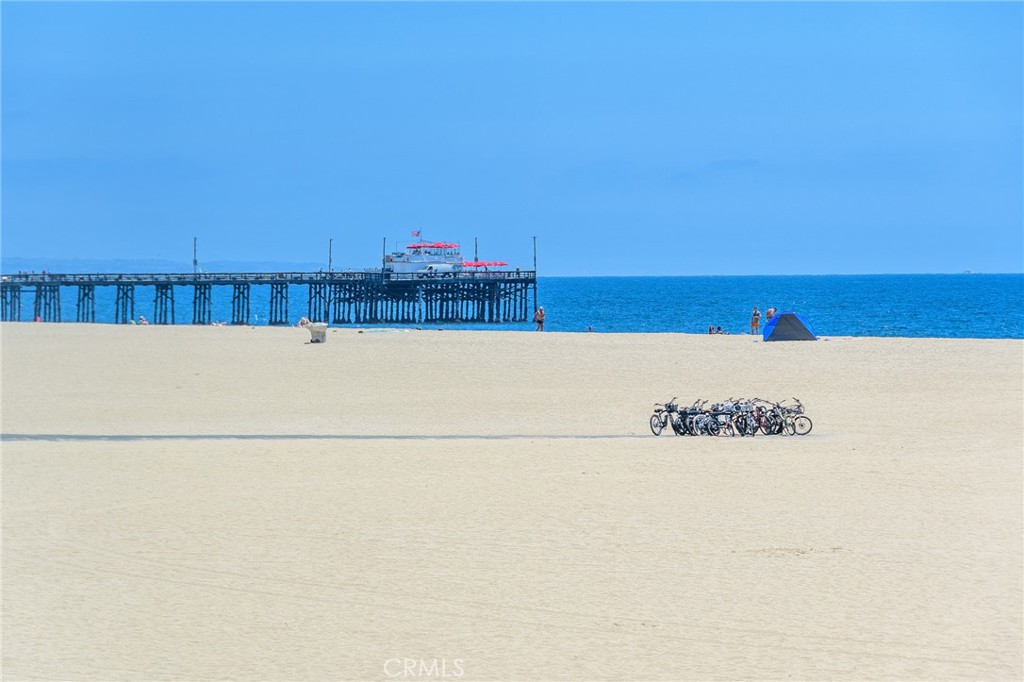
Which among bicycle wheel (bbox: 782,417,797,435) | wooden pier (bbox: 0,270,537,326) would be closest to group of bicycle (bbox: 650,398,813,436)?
bicycle wheel (bbox: 782,417,797,435)

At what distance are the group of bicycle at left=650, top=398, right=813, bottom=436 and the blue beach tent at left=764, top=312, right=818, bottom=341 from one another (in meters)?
16.0

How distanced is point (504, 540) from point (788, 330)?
985 inches

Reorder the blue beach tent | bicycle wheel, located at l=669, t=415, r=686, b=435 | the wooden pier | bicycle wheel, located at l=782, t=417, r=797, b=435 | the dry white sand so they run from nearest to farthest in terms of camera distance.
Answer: the dry white sand → bicycle wheel, located at l=669, t=415, r=686, b=435 → bicycle wheel, located at l=782, t=417, r=797, b=435 → the blue beach tent → the wooden pier

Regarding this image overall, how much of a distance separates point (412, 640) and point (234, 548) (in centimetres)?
309

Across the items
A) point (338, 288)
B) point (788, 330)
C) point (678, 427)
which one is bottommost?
point (678, 427)

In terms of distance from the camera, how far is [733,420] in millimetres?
18656

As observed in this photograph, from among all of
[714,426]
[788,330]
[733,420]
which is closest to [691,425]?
[714,426]

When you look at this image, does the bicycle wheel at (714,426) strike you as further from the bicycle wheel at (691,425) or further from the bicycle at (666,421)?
the bicycle at (666,421)

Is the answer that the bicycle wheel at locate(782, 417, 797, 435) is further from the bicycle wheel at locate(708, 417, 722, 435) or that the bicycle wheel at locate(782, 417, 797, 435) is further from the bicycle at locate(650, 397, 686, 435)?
the bicycle at locate(650, 397, 686, 435)

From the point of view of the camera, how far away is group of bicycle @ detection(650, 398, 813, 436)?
1864 centimetres

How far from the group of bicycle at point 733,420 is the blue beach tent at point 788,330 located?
16.0 meters

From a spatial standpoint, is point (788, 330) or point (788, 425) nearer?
point (788, 425)

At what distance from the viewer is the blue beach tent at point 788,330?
114 feet

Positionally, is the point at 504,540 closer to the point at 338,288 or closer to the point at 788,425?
the point at 788,425
